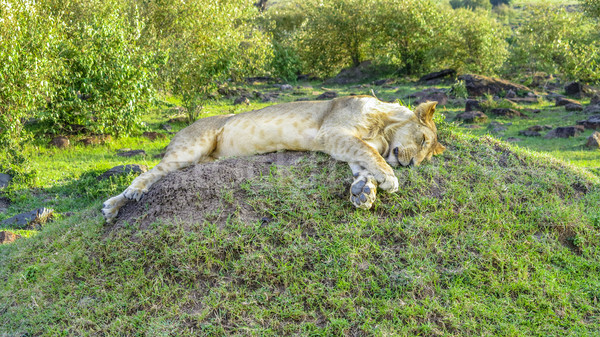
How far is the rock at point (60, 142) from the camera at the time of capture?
40.4ft

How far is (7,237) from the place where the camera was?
6.62 meters

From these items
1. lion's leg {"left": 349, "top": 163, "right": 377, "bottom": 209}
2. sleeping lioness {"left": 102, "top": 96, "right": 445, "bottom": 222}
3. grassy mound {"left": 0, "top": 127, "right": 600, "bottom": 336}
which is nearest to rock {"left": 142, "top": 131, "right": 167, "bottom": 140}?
sleeping lioness {"left": 102, "top": 96, "right": 445, "bottom": 222}

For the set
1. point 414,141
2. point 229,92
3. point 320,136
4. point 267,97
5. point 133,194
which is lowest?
point 267,97

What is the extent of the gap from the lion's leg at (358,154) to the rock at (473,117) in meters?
12.3

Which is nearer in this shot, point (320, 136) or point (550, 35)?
point (320, 136)

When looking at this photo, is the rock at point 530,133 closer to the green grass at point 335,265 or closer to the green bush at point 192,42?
the green grass at point 335,265

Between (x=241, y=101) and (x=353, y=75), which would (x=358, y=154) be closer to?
(x=241, y=101)

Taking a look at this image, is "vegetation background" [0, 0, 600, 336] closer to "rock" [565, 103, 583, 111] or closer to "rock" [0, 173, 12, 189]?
"rock" [0, 173, 12, 189]

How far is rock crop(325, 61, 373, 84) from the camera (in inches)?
1204

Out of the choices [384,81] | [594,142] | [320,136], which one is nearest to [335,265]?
[320,136]

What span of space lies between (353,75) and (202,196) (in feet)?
88.7

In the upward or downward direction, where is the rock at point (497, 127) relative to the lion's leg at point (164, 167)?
downward

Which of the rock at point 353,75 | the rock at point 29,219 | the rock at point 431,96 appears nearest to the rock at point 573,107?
the rock at point 431,96

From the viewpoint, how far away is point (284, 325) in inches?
155
